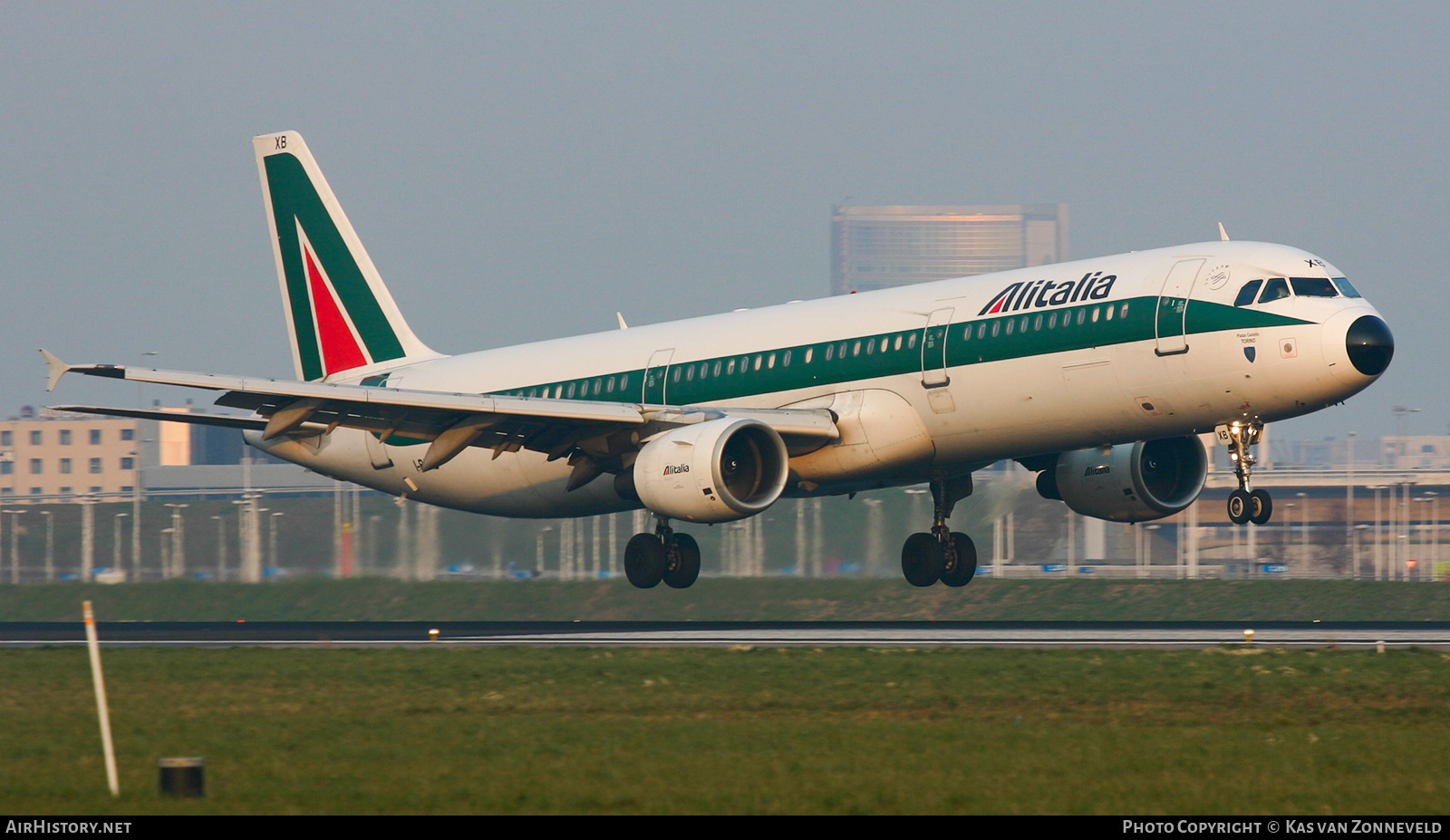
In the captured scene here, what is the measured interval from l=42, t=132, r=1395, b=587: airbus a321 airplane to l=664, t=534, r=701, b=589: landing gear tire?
7 cm

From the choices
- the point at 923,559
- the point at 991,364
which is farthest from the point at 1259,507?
the point at 923,559

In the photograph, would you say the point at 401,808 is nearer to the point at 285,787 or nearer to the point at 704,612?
the point at 285,787

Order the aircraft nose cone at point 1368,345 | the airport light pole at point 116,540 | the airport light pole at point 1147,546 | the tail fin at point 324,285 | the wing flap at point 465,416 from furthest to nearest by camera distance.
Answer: the airport light pole at point 1147,546
the airport light pole at point 116,540
the tail fin at point 324,285
the wing flap at point 465,416
the aircraft nose cone at point 1368,345

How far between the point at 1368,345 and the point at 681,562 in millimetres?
15059

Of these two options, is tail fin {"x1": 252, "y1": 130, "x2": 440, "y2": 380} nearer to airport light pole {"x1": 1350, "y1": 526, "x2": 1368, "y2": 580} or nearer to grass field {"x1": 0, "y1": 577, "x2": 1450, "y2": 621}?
grass field {"x1": 0, "y1": 577, "x2": 1450, "y2": 621}

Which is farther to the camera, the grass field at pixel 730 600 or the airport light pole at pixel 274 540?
the airport light pole at pixel 274 540

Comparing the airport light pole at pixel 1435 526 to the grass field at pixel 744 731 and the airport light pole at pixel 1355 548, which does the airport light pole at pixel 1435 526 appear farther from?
the grass field at pixel 744 731

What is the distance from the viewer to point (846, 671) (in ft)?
82.7

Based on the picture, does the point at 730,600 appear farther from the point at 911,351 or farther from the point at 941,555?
the point at 911,351

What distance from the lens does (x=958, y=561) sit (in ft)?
129

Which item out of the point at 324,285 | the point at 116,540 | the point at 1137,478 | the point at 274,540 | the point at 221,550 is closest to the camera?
the point at 1137,478

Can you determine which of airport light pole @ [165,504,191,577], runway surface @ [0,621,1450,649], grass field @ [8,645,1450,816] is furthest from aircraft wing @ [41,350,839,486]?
airport light pole @ [165,504,191,577]

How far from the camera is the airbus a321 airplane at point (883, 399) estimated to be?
29.9 meters

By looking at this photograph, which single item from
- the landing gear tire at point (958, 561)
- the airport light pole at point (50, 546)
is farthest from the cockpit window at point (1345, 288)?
the airport light pole at point (50, 546)
